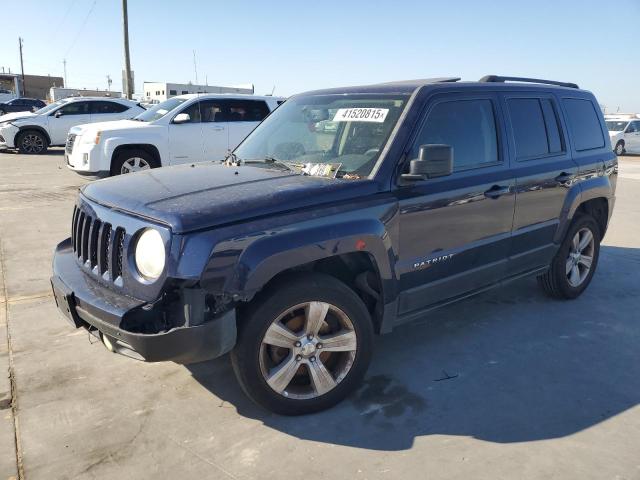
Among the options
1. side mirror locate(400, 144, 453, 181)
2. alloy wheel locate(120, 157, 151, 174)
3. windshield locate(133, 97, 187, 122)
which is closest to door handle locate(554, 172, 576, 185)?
side mirror locate(400, 144, 453, 181)

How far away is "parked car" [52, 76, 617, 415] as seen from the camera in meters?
2.70

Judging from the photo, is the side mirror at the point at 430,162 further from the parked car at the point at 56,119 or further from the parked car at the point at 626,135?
the parked car at the point at 626,135

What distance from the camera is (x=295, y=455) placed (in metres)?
2.78

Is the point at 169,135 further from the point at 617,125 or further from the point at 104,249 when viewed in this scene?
the point at 617,125

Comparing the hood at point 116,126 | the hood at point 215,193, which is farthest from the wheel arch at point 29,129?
the hood at point 215,193

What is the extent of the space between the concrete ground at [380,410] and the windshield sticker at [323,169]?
1.38 metres

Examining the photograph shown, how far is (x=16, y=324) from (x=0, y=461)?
1873 millimetres

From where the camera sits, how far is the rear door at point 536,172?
4.20 m

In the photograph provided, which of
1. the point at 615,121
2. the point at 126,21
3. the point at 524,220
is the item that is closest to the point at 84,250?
the point at 524,220

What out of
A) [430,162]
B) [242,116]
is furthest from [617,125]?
[430,162]

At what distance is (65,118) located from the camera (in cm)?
1717

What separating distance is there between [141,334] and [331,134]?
1.92m

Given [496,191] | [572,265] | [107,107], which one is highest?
[107,107]

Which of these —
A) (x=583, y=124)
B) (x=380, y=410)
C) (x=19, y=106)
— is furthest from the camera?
(x=19, y=106)
